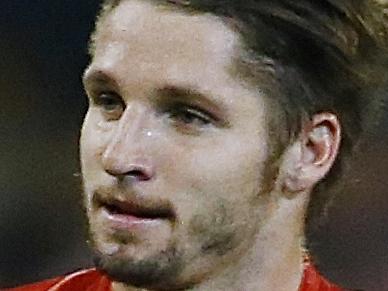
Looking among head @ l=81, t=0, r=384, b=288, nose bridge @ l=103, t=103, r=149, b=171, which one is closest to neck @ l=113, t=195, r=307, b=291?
head @ l=81, t=0, r=384, b=288

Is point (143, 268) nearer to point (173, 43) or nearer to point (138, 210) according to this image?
point (138, 210)

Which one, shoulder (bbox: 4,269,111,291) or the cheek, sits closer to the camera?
the cheek

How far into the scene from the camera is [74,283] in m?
0.81

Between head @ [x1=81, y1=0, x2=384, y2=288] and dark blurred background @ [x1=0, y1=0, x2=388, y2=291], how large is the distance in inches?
6.1

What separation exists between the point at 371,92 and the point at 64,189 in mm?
292

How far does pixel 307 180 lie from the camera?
699 millimetres

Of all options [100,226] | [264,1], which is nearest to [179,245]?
[100,226]

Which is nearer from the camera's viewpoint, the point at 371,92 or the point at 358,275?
the point at 371,92

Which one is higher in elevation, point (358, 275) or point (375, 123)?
point (375, 123)

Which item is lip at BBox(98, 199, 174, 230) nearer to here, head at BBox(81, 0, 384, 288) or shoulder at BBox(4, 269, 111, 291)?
head at BBox(81, 0, 384, 288)

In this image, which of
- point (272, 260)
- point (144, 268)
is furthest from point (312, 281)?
point (144, 268)

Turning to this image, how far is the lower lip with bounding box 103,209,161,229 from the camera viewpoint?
633 millimetres

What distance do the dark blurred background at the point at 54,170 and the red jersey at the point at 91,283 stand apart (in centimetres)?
3

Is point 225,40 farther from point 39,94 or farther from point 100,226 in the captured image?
point 39,94
